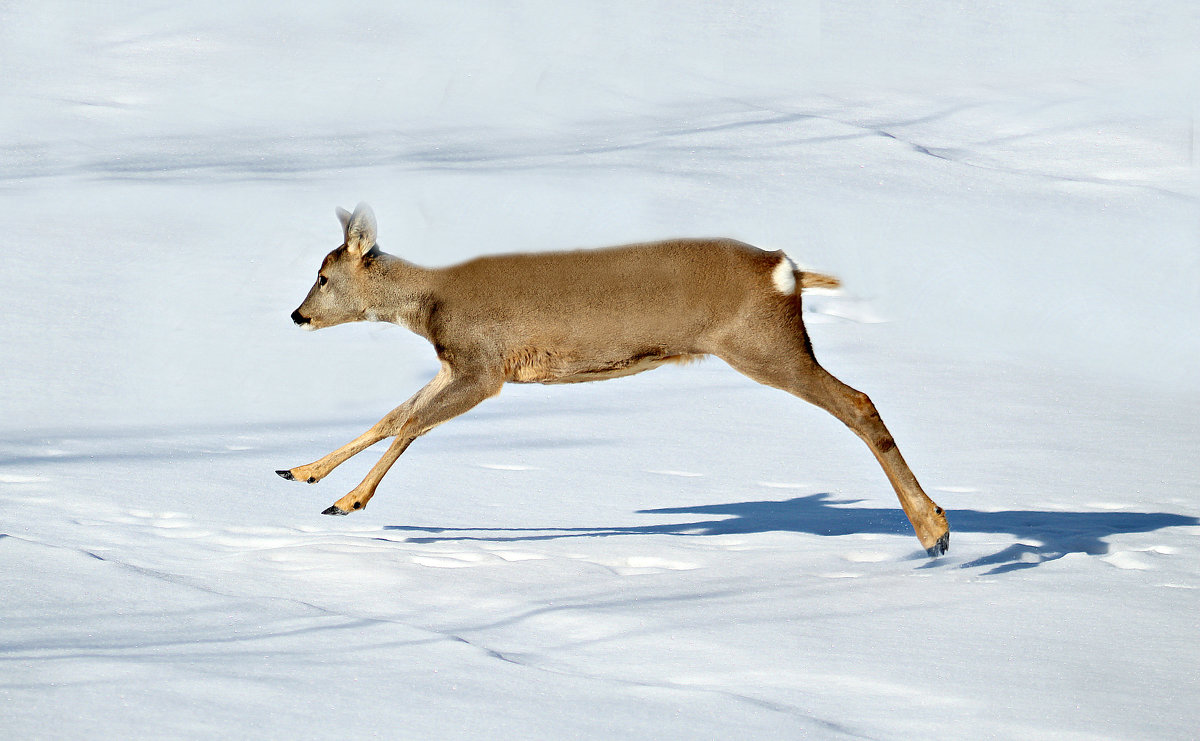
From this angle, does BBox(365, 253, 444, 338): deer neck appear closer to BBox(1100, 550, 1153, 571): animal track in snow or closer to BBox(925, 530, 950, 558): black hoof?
BBox(925, 530, 950, 558): black hoof

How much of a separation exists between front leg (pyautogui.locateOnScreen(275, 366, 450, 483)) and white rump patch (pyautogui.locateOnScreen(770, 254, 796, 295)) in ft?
4.53

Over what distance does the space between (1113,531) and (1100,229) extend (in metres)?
8.56

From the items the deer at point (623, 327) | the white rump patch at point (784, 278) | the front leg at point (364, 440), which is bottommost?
the front leg at point (364, 440)

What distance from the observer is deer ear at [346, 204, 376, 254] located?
6.19 m

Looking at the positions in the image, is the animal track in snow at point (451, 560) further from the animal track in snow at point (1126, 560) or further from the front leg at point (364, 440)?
the animal track in snow at point (1126, 560)

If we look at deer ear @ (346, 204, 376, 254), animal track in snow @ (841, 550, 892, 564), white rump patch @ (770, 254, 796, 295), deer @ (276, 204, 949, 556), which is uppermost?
deer ear @ (346, 204, 376, 254)

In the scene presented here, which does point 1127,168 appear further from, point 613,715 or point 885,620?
point 613,715

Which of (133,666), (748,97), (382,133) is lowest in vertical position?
(133,666)

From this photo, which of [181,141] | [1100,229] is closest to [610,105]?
[181,141]

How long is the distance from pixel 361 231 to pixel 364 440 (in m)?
0.87

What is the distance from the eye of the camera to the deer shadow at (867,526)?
5855mm

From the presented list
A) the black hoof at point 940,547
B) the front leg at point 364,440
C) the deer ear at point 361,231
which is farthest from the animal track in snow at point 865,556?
the deer ear at point 361,231

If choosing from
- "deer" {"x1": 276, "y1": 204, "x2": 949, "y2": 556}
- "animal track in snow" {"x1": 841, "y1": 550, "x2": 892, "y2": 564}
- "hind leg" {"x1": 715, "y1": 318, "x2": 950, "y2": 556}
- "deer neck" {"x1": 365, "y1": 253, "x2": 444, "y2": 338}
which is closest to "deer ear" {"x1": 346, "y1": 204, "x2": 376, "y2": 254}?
"deer neck" {"x1": 365, "y1": 253, "x2": 444, "y2": 338}

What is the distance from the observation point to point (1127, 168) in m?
16.9
